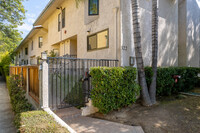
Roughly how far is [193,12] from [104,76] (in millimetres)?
10876

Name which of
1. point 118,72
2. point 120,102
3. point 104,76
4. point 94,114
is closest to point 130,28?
point 118,72

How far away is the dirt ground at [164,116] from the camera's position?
12.9 ft

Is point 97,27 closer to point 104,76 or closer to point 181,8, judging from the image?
point 104,76

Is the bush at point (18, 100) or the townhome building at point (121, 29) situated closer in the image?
the bush at point (18, 100)

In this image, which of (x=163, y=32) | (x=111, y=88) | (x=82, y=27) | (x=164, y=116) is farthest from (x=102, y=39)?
(x=164, y=116)

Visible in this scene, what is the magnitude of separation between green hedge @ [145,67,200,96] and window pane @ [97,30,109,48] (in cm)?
249

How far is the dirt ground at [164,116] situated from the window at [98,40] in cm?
345

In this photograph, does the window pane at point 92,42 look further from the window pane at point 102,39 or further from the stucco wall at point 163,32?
the stucco wall at point 163,32

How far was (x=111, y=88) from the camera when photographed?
479 centimetres

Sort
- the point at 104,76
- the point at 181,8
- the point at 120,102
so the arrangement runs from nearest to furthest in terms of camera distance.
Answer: the point at 104,76 → the point at 120,102 → the point at 181,8

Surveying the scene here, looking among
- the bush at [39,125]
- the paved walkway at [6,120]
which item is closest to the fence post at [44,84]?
the bush at [39,125]

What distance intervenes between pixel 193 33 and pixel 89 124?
11400 mm

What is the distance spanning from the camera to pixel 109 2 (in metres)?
6.67

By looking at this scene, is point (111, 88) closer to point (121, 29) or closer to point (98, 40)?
point (121, 29)
